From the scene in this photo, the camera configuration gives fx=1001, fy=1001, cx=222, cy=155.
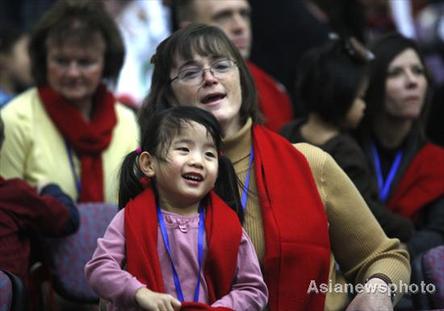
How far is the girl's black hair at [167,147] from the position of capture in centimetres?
348

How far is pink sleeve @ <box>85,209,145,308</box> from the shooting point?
10.6ft

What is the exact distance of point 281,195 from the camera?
12.2ft

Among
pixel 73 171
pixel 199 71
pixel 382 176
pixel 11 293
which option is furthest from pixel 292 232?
pixel 73 171

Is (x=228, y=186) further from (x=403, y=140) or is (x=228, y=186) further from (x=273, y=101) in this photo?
(x=273, y=101)

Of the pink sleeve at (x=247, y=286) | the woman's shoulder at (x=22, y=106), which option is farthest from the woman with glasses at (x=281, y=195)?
the woman's shoulder at (x=22, y=106)

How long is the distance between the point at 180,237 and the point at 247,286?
0.93ft

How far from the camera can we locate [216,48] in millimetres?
3871

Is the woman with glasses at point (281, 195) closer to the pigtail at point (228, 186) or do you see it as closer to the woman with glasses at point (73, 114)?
the pigtail at point (228, 186)

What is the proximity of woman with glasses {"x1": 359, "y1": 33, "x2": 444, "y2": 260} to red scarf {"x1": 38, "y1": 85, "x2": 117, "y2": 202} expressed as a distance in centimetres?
138

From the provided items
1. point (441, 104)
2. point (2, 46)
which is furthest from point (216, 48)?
point (2, 46)

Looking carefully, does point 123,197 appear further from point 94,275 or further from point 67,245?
point 67,245

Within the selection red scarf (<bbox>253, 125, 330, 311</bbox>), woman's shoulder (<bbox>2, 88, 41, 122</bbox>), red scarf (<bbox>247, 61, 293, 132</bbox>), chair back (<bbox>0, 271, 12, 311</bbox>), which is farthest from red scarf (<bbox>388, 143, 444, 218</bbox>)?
chair back (<bbox>0, 271, 12, 311</bbox>)

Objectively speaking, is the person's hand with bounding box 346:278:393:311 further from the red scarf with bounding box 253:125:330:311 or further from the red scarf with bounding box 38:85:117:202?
the red scarf with bounding box 38:85:117:202

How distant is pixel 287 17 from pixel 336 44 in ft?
5.96
